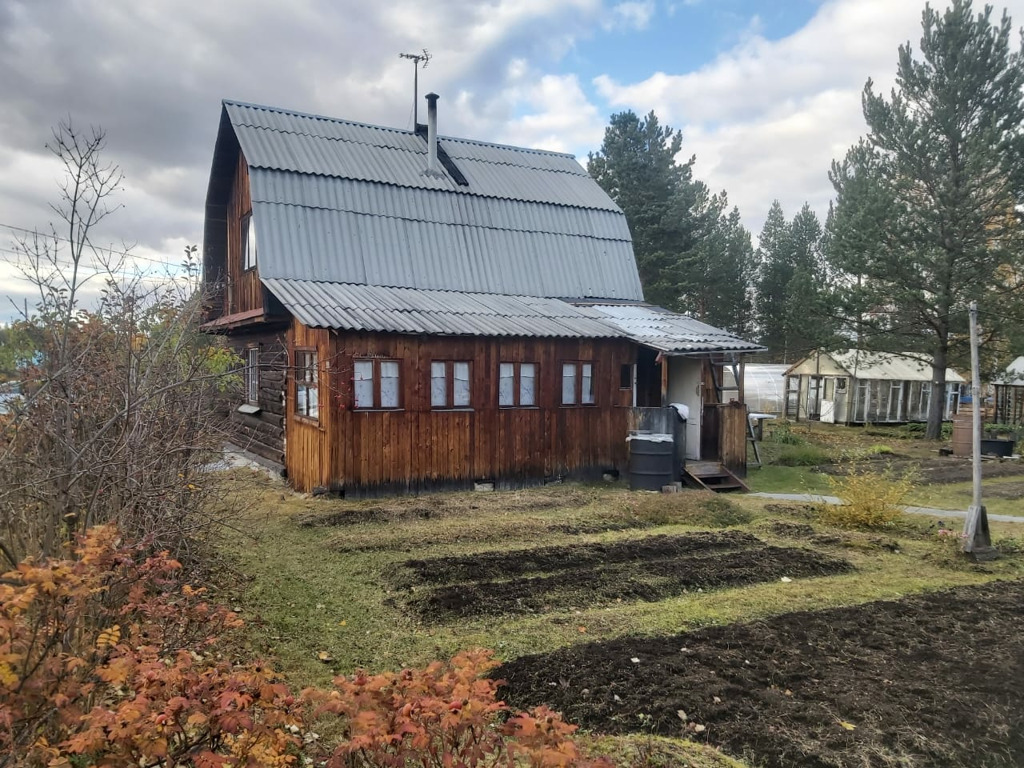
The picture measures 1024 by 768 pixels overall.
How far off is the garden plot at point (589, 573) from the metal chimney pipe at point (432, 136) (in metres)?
11.7

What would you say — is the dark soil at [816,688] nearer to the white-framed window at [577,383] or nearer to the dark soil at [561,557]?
the dark soil at [561,557]

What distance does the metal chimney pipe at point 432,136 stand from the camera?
1669 cm

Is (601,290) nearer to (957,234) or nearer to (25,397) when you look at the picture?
(957,234)

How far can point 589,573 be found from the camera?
24.3 feet

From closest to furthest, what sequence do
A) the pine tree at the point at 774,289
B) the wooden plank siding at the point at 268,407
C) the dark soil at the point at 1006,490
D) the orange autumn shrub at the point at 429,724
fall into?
the orange autumn shrub at the point at 429,724, the dark soil at the point at 1006,490, the wooden plank siding at the point at 268,407, the pine tree at the point at 774,289

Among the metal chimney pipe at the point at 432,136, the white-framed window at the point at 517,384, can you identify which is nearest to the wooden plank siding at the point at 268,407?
the white-framed window at the point at 517,384

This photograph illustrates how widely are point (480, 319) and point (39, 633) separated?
32.7ft

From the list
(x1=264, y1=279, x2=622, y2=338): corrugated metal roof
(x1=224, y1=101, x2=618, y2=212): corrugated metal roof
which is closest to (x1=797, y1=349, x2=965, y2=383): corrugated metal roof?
(x1=224, y1=101, x2=618, y2=212): corrugated metal roof

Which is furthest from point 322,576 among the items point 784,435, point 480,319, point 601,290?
point 784,435

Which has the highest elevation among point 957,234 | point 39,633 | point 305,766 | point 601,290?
point 957,234

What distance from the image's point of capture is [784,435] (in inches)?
804

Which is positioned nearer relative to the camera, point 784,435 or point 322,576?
point 322,576

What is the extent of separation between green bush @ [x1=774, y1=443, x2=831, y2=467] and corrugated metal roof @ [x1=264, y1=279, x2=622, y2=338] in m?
6.36

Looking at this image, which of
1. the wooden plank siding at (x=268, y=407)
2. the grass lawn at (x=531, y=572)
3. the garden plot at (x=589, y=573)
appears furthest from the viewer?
the wooden plank siding at (x=268, y=407)
